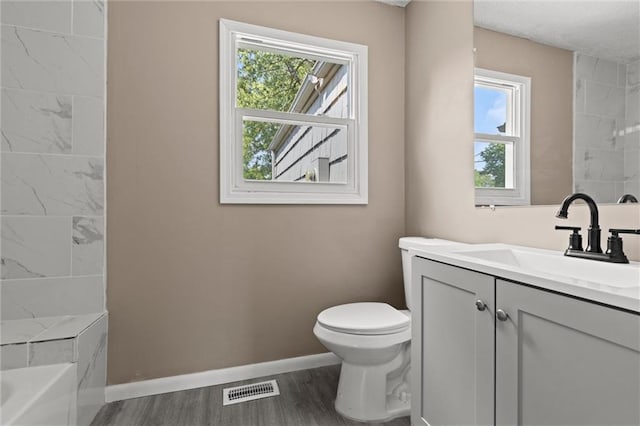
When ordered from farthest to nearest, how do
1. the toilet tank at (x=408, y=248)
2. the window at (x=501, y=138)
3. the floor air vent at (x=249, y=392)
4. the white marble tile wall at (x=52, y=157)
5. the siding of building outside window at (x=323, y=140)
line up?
the siding of building outside window at (x=323, y=140), the toilet tank at (x=408, y=248), the floor air vent at (x=249, y=392), the white marble tile wall at (x=52, y=157), the window at (x=501, y=138)

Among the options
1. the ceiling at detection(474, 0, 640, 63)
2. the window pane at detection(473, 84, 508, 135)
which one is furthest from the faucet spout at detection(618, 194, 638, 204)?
the window pane at detection(473, 84, 508, 135)

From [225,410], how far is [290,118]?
1.63m

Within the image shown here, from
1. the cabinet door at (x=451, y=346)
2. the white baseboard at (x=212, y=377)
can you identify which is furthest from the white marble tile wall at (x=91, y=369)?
the cabinet door at (x=451, y=346)

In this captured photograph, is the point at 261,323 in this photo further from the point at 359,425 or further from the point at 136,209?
the point at 136,209

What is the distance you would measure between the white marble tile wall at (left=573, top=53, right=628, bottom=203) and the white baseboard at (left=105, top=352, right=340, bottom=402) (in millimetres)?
1620

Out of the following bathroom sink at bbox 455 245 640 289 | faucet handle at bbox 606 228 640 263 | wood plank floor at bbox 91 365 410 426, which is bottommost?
wood plank floor at bbox 91 365 410 426

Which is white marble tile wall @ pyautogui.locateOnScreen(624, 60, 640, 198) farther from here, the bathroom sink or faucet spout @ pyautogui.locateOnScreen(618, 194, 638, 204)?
the bathroom sink

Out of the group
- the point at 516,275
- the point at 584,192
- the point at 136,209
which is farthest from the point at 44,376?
the point at 584,192

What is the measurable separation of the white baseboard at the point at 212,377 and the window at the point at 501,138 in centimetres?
134

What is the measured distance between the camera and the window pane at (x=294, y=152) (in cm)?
196

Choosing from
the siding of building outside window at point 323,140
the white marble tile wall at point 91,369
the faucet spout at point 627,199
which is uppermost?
the siding of building outside window at point 323,140

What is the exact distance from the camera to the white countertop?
0.67 meters

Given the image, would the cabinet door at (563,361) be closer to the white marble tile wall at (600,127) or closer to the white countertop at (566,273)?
the white countertop at (566,273)

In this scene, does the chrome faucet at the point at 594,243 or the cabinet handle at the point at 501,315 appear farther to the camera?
the chrome faucet at the point at 594,243
